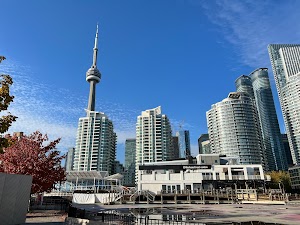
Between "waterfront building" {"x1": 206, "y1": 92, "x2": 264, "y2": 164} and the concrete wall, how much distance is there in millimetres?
184259

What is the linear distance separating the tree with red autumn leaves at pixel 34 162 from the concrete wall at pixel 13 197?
31.9 feet

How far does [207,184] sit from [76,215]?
66471 mm

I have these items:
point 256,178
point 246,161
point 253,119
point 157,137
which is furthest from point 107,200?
point 253,119

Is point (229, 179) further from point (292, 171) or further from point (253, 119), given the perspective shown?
point (253, 119)

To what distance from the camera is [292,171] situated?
152875mm

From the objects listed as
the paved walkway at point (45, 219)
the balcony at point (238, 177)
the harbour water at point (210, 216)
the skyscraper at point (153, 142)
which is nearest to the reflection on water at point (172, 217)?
the harbour water at point (210, 216)

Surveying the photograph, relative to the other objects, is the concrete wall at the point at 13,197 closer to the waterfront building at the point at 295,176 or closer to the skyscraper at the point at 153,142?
the waterfront building at the point at 295,176

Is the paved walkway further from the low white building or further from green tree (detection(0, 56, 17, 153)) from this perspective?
the low white building

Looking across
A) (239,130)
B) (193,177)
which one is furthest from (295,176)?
(193,177)

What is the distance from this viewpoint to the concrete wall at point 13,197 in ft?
54.9

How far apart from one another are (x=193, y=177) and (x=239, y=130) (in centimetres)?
12446

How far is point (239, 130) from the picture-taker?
18900 cm

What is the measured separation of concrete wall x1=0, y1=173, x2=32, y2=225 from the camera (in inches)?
659

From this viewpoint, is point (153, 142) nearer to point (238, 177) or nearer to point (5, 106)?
point (238, 177)
